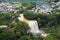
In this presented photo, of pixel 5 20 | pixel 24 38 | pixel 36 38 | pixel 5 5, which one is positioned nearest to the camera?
pixel 24 38

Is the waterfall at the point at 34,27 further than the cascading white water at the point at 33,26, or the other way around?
the cascading white water at the point at 33,26

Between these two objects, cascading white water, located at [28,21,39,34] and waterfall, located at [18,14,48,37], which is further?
cascading white water, located at [28,21,39,34]

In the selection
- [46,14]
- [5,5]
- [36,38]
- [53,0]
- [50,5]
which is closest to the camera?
[36,38]

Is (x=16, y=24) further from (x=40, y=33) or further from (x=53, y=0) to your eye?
(x=53, y=0)

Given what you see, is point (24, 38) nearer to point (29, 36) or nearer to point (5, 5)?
point (29, 36)

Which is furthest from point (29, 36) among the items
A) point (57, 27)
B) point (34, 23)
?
point (57, 27)

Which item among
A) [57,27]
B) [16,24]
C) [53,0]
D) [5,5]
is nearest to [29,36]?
[16,24]

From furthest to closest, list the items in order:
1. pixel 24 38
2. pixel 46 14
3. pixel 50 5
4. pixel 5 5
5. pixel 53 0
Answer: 1. pixel 53 0
2. pixel 50 5
3. pixel 5 5
4. pixel 46 14
5. pixel 24 38

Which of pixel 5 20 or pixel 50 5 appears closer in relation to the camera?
pixel 5 20

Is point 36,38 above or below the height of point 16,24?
below
